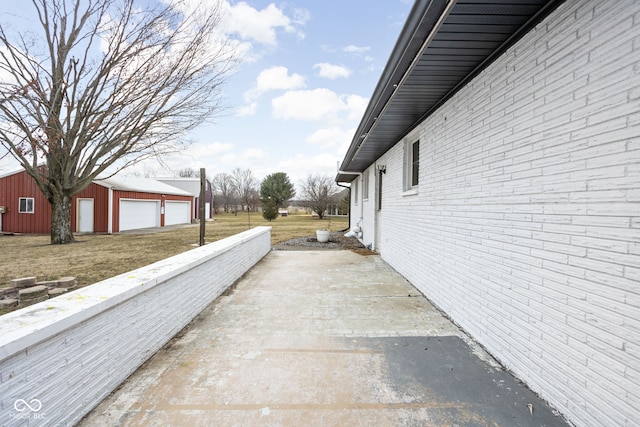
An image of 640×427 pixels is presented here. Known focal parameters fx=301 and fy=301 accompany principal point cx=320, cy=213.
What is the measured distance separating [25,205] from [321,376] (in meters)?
22.2

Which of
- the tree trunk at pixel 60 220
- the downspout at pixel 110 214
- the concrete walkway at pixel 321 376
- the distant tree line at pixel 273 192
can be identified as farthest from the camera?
the distant tree line at pixel 273 192

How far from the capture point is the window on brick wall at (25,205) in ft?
55.6

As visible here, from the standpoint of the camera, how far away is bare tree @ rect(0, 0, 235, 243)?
33.0ft

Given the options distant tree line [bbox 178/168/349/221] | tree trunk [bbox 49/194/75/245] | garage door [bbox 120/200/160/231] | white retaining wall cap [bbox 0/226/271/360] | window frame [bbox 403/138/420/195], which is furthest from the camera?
distant tree line [bbox 178/168/349/221]

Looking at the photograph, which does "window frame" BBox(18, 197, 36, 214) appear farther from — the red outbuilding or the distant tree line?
the distant tree line

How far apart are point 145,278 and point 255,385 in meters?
1.30

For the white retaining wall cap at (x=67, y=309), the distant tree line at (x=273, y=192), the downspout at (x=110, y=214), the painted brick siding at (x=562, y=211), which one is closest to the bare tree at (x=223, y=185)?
the distant tree line at (x=273, y=192)

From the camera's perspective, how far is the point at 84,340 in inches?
74.5

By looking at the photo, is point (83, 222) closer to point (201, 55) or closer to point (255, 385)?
point (201, 55)

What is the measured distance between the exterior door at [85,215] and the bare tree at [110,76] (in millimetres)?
5064

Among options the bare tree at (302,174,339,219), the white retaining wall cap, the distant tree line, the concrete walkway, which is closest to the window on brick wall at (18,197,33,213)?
the distant tree line

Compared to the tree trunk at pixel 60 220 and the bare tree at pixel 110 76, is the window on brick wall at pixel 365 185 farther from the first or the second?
the tree trunk at pixel 60 220

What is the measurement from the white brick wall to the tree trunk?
12.5 m

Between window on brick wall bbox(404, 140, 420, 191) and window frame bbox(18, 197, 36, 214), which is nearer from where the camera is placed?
window on brick wall bbox(404, 140, 420, 191)
